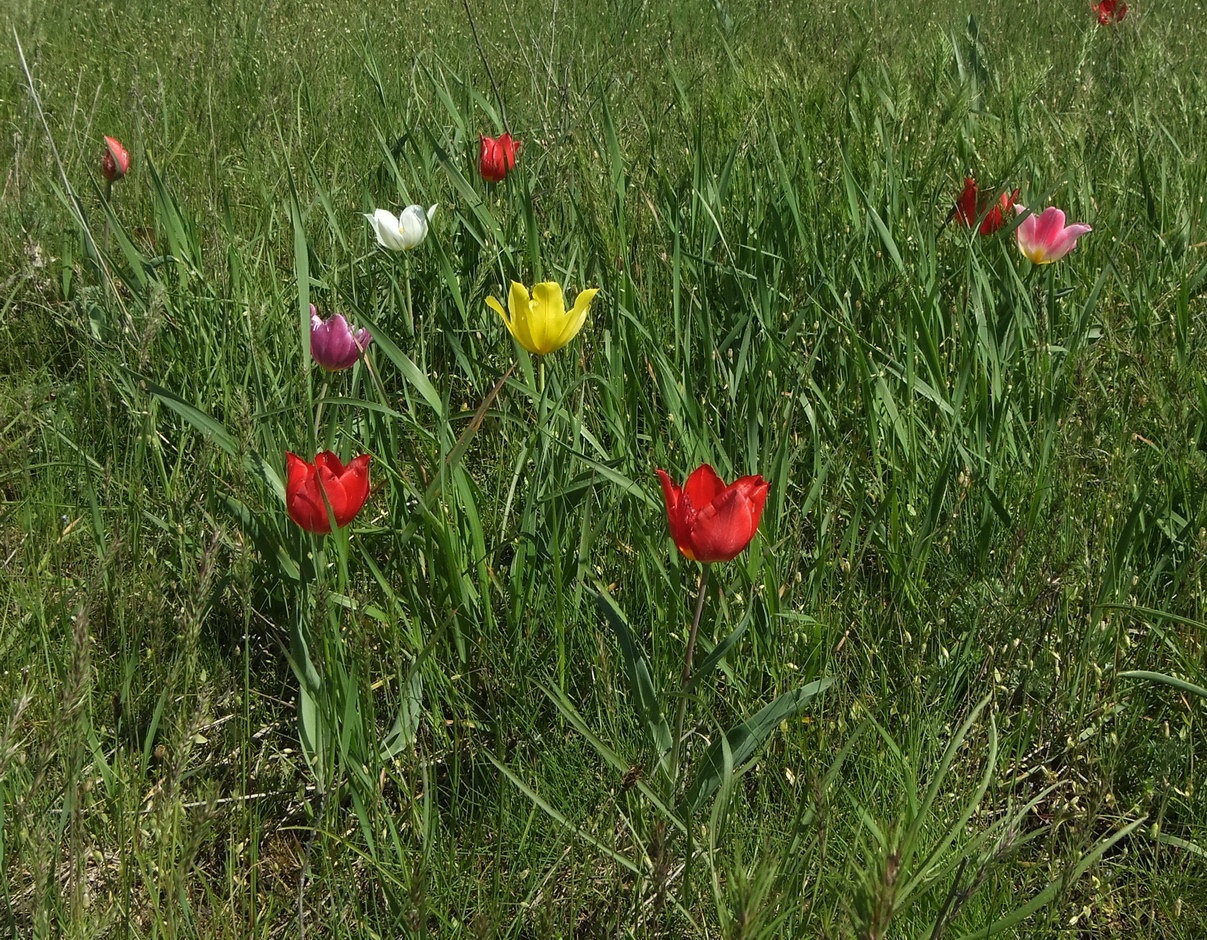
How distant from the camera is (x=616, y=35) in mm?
3475

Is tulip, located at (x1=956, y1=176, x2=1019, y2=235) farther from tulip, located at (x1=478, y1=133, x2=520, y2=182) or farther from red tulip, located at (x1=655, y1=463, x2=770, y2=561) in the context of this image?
red tulip, located at (x1=655, y1=463, x2=770, y2=561)

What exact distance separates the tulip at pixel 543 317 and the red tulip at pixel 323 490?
0.30 meters

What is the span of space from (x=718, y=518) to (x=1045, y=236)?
1.02 meters

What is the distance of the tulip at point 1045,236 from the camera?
1710 mm

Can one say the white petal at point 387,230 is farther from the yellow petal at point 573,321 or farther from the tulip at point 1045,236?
the tulip at point 1045,236

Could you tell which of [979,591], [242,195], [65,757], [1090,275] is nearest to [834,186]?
Result: [1090,275]

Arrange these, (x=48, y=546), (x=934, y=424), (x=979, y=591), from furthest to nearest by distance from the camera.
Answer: (x=934, y=424) < (x=48, y=546) < (x=979, y=591)

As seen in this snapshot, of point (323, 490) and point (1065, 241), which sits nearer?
point (323, 490)

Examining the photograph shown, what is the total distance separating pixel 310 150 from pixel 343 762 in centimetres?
200

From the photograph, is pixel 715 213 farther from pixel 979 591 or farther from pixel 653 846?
pixel 653 846

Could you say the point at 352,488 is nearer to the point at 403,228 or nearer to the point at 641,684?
the point at 641,684

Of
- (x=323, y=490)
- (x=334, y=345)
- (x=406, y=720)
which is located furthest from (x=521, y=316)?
(x=406, y=720)

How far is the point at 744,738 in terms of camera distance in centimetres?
107

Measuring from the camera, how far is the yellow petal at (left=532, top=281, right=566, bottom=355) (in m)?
1.35
